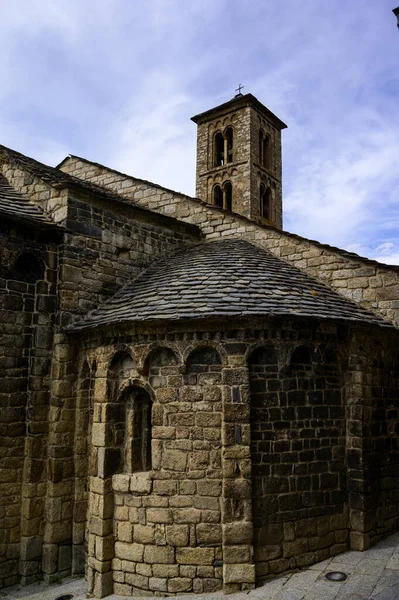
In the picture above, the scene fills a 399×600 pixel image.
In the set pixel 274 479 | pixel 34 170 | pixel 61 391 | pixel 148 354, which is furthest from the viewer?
pixel 34 170

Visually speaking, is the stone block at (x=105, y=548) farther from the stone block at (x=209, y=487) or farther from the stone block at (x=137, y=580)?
the stone block at (x=209, y=487)

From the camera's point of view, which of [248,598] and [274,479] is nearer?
[248,598]

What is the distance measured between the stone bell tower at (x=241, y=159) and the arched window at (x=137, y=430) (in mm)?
13695

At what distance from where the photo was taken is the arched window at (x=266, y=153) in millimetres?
21688

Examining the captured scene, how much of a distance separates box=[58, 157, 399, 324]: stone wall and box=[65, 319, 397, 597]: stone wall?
1289mm

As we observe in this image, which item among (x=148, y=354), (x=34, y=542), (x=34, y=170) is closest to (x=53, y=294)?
(x=148, y=354)

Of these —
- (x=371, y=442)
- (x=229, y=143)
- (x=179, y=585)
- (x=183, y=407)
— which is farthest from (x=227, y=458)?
(x=229, y=143)

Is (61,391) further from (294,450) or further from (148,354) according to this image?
(294,450)

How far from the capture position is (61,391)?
24.1 ft

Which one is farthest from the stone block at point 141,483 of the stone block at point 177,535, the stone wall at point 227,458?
the stone block at point 177,535

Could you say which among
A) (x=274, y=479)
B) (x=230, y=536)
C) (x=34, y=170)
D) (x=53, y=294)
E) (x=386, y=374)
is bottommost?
(x=230, y=536)

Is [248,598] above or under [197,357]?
under

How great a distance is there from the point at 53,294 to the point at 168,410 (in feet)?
8.67

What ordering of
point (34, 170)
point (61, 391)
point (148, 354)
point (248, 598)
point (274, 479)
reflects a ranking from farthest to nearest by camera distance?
point (34, 170)
point (61, 391)
point (148, 354)
point (274, 479)
point (248, 598)
